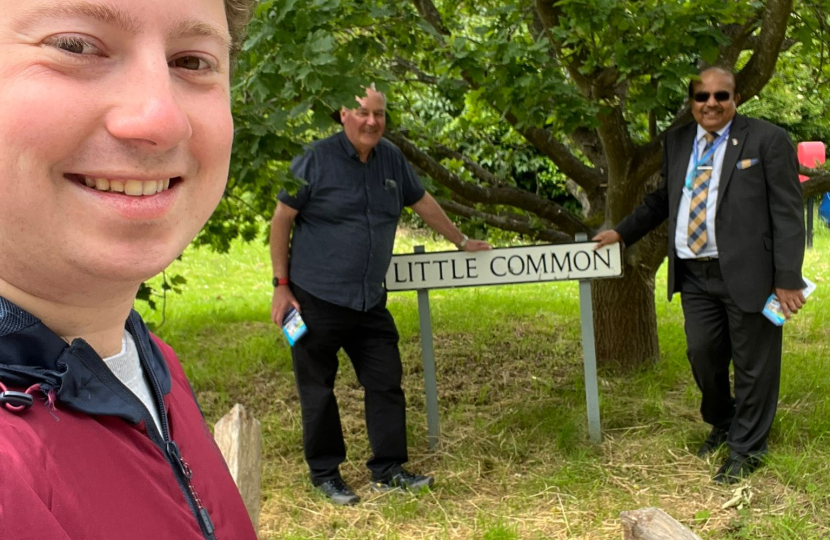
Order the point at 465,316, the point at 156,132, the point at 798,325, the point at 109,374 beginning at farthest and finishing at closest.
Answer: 1. the point at 465,316
2. the point at 798,325
3. the point at 109,374
4. the point at 156,132

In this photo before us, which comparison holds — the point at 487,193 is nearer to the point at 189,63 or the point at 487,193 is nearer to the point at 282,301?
the point at 282,301

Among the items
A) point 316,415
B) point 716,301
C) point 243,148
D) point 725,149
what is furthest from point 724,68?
point 316,415

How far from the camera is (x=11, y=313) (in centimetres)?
83

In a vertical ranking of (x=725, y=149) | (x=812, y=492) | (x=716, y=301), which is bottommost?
(x=812, y=492)

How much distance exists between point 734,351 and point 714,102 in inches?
52.2

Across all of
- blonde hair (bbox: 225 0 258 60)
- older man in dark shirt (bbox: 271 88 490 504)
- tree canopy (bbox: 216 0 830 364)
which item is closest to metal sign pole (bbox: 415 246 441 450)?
older man in dark shirt (bbox: 271 88 490 504)

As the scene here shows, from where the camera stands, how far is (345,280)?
4.79 m

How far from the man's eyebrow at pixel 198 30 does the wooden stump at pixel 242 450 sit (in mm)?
1395

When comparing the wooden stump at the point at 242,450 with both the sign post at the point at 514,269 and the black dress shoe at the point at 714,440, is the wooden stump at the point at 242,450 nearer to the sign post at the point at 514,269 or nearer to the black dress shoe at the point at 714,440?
the sign post at the point at 514,269

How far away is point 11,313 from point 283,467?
15.1 feet

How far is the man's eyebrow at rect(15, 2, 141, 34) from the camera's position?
0.78m

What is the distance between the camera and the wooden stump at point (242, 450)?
2.21 m

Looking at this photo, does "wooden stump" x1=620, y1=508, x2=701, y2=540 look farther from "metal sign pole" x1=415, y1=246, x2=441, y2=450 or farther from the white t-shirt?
"metal sign pole" x1=415, y1=246, x2=441, y2=450

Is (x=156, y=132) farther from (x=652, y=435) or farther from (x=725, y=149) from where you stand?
(x=652, y=435)
